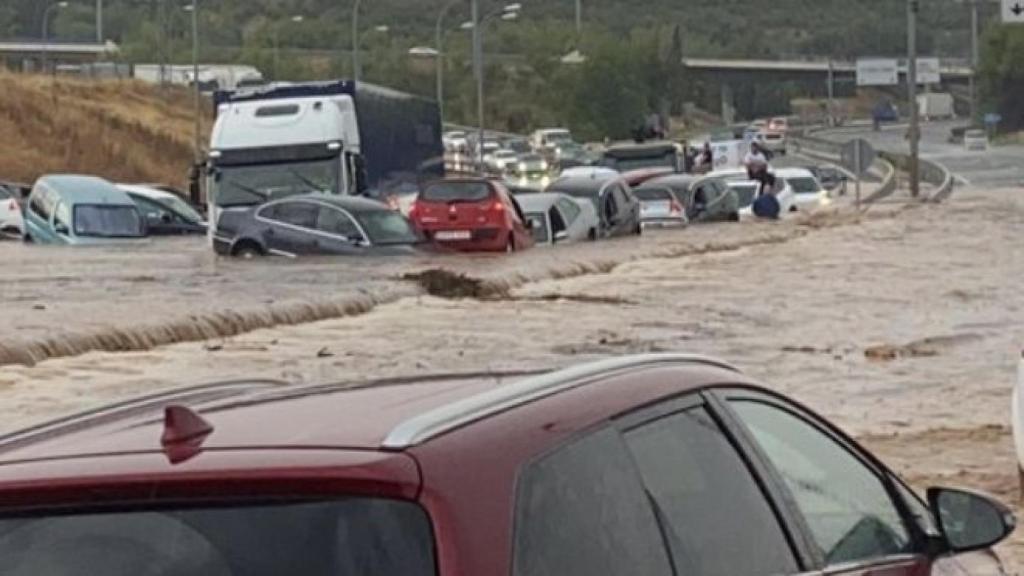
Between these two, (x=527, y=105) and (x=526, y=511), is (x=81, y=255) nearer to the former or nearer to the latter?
(x=526, y=511)

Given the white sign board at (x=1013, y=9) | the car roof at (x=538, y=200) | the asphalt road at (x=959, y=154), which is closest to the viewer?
the car roof at (x=538, y=200)

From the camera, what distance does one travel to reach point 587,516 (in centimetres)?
387

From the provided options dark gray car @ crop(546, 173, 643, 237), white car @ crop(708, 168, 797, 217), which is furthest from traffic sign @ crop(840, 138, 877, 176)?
dark gray car @ crop(546, 173, 643, 237)

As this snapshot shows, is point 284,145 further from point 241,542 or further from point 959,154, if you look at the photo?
point 959,154

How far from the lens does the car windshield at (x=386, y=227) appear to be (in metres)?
33.9

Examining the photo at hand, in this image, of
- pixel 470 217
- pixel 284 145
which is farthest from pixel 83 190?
pixel 470 217

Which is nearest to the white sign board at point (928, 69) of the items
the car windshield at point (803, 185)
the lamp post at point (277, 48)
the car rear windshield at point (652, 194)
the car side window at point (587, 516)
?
the lamp post at point (277, 48)

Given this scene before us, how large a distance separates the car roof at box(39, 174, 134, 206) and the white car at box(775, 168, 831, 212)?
19.0 meters

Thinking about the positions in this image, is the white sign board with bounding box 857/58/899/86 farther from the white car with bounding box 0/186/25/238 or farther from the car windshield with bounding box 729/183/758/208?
the white car with bounding box 0/186/25/238

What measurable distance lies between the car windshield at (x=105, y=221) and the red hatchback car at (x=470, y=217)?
284 inches

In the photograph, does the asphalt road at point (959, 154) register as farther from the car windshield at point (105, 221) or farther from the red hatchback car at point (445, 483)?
the red hatchback car at point (445, 483)

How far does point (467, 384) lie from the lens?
4.41m

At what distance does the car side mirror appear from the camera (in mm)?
5215

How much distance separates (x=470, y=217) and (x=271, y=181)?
128 inches
